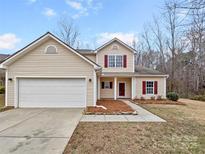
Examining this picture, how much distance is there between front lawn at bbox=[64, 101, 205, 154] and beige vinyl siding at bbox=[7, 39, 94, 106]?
6.11 m

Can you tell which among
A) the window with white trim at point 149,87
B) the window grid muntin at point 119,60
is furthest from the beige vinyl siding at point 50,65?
the window with white trim at point 149,87

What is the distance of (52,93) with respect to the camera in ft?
47.0

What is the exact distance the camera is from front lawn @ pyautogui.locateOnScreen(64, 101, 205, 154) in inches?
225

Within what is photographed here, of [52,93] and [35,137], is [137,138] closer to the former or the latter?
[35,137]

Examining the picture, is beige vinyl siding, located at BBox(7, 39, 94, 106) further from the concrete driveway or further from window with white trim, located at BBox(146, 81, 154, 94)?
window with white trim, located at BBox(146, 81, 154, 94)

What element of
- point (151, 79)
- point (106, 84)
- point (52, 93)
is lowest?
point (52, 93)

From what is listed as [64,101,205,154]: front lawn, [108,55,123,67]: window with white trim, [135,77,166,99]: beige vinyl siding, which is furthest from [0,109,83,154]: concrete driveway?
[135,77,166,99]: beige vinyl siding

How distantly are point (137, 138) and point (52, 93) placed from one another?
29.6 ft

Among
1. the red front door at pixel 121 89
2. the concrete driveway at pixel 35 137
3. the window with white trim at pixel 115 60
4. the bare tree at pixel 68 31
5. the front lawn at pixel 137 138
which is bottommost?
the front lawn at pixel 137 138

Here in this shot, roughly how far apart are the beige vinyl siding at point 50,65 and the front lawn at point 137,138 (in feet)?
20.0

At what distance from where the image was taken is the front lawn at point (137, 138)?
5723 mm

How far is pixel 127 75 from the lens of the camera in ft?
67.7

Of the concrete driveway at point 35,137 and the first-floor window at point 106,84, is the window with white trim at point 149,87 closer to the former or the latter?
the first-floor window at point 106,84

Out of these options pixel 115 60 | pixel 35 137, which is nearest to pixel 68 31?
pixel 115 60
